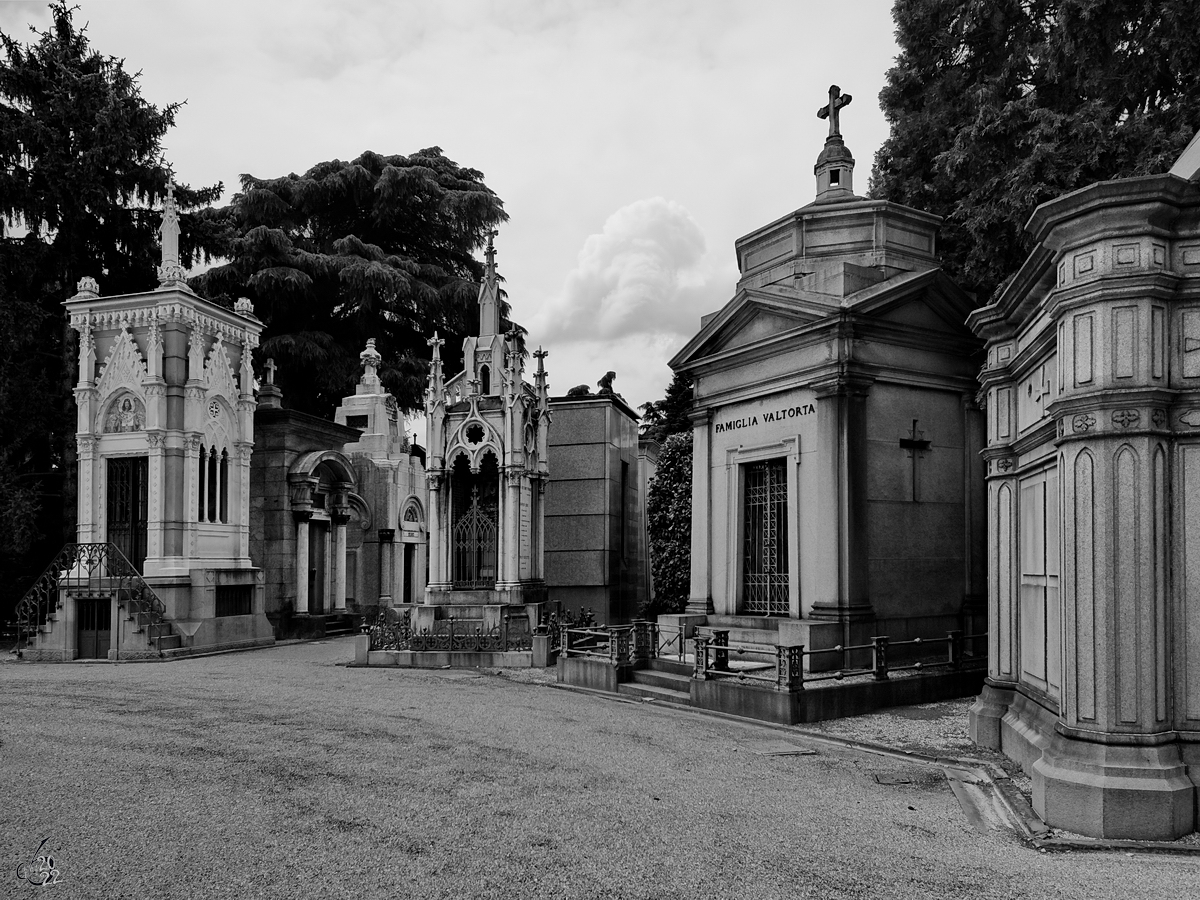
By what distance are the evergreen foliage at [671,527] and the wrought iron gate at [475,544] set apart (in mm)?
4540

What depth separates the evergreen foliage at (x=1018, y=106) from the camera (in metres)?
16.0

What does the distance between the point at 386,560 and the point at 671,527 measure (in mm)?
8795

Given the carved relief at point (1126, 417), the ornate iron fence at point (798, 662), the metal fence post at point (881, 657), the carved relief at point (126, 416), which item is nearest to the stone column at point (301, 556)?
the carved relief at point (126, 416)

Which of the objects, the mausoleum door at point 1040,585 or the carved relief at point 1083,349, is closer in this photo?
the carved relief at point 1083,349

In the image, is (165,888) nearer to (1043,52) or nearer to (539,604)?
(539,604)

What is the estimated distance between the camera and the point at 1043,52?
17.7 metres

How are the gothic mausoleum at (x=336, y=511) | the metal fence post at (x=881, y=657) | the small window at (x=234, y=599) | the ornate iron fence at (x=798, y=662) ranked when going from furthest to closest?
the gothic mausoleum at (x=336, y=511)
the small window at (x=234, y=599)
the metal fence post at (x=881, y=657)
the ornate iron fence at (x=798, y=662)

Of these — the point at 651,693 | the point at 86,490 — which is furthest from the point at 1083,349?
the point at 86,490

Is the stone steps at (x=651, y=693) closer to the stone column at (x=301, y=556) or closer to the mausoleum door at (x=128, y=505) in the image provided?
the mausoleum door at (x=128, y=505)

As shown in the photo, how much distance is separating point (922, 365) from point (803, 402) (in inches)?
72.2

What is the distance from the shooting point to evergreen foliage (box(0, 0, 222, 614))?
73.5 ft

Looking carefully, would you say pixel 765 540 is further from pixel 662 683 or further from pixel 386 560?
pixel 386 560

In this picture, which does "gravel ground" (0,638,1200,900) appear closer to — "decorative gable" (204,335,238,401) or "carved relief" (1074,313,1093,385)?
"carved relief" (1074,313,1093,385)

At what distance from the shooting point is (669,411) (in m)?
35.7
